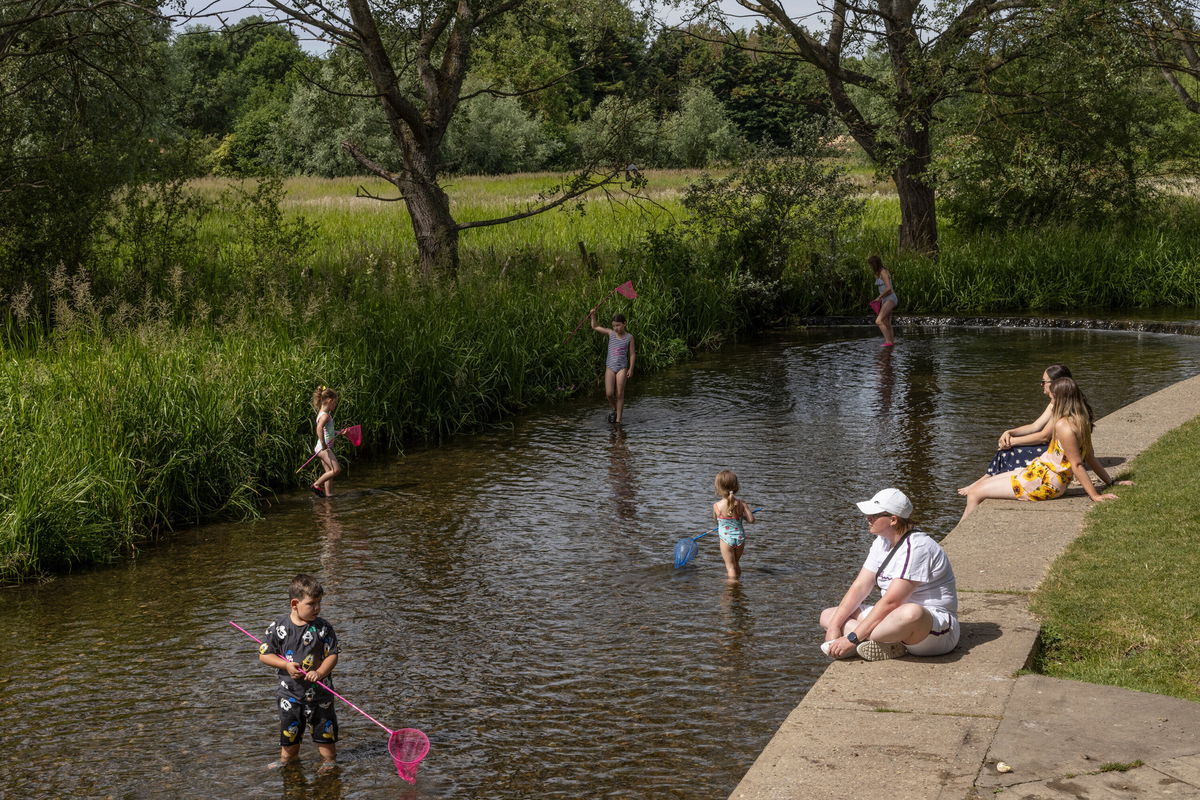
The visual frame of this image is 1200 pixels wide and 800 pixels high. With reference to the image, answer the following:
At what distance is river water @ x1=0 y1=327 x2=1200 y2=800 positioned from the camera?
6762 millimetres

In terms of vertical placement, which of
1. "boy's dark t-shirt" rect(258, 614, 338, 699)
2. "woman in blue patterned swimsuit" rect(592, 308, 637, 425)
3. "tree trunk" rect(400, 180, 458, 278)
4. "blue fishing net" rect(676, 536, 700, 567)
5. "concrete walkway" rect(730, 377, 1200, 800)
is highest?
"tree trunk" rect(400, 180, 458, 278)

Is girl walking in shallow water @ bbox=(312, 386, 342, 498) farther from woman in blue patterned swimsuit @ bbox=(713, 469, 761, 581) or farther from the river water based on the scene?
woman in blue patterned swimsuit @ bbox=(713, 469, 761, 581)

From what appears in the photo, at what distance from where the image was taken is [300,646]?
6684mm

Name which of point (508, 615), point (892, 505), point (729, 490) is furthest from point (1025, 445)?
point (508, 615)

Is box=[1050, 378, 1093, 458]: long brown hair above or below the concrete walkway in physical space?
above

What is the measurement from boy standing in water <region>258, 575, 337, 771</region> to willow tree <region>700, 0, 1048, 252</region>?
20.8m

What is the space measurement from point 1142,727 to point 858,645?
173 cm

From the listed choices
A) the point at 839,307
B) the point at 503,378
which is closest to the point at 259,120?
the point at 839,307

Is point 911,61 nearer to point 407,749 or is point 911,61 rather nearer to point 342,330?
point 342,330

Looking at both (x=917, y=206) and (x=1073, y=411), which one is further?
(x=917, y=206)

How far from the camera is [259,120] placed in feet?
229

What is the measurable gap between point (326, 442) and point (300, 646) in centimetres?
637

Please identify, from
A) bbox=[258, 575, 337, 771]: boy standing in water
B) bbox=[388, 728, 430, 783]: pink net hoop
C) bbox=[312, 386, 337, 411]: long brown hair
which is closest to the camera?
bbox=[388, 728, 430, 783]: pink net hoop

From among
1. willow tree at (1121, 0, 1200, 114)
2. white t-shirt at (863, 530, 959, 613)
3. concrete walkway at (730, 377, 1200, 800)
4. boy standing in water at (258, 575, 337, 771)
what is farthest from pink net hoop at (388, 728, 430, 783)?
willow tree at (1121, 0, 1200, 114)
